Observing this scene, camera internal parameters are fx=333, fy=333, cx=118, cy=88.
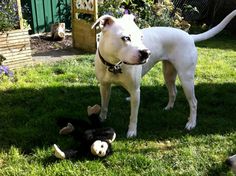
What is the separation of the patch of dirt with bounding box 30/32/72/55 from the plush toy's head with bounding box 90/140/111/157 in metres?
4.10

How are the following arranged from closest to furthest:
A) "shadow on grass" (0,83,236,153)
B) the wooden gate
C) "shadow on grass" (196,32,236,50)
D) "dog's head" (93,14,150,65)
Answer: "dog's head" (93,14,150,65)
"shadow on grass" (0,83,236,153)
the wooden gate
"shadow on grass" (196,32,236,50)

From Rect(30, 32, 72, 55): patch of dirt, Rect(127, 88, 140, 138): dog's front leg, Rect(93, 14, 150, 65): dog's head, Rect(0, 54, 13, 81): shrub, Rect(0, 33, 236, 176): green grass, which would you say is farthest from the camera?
Rect(30, 32, 72, 55): patch of dirt

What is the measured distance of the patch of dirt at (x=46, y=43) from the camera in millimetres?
7080

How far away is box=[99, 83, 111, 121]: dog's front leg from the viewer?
12.3ft

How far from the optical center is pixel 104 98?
388 centimetres

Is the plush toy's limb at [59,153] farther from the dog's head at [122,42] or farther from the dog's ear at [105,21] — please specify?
the dog's ear at [105,21]

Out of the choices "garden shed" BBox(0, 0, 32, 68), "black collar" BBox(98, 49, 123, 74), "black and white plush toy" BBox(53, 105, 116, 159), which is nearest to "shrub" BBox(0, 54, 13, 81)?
"garden shed" BBox(0, 0, 32, 68)

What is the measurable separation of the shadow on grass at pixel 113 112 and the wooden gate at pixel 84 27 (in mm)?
1997

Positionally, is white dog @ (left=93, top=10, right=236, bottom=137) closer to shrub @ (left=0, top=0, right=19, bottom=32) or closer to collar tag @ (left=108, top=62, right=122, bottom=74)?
collar tag @ (left=108, top=62, right=122, bottom=74)

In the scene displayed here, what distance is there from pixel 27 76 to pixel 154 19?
3.47 meters

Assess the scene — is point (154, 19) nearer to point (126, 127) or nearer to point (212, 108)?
point (212, 108)

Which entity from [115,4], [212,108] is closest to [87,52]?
[115,4]

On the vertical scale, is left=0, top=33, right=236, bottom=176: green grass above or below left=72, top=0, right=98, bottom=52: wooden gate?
below

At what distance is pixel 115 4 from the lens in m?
7.04
